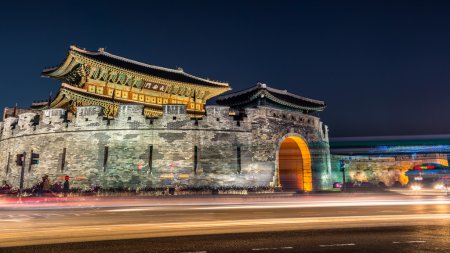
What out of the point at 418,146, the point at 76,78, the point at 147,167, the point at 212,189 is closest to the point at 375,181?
the point at 418,146

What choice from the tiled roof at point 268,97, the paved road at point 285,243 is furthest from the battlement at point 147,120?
the paved road at point 285,243

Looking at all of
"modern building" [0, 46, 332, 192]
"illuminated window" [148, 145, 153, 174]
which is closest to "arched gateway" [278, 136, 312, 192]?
"modern building" [0, 46, 332, 192]

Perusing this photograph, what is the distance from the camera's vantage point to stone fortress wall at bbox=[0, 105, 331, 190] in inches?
615

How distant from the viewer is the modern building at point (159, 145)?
51.4 ft

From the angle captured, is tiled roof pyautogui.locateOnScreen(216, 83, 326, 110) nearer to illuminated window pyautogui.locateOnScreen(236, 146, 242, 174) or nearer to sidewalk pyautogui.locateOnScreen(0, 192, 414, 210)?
illuminated window pyautogui.locateOnScreen(236, 146, 242, 174)

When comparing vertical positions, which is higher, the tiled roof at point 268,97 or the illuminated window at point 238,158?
the tiled roof at point 268,97

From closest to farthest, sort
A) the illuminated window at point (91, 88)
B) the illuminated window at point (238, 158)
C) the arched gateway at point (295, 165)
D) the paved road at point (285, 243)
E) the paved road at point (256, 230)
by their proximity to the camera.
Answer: the paved road at point (285, 243), the paved road at point (256, 230), the illuminated window at point (238, 158), the arched gateway at point (295, 165), the illuminated window at point (91, 88)

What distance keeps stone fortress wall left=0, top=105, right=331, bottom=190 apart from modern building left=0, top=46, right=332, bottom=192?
52 millimetres

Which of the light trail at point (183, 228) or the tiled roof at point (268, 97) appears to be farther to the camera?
the tiled roof at point (268, 97)

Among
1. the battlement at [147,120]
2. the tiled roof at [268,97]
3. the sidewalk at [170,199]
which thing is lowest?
the sidewalk at [170,199]

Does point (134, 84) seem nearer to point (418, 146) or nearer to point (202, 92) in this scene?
point (202, 92)

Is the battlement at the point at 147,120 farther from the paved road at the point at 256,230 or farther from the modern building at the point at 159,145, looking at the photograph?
the paved road at the point at 256,230

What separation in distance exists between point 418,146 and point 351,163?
53.4 feet

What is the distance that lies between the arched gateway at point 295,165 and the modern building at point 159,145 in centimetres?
6
